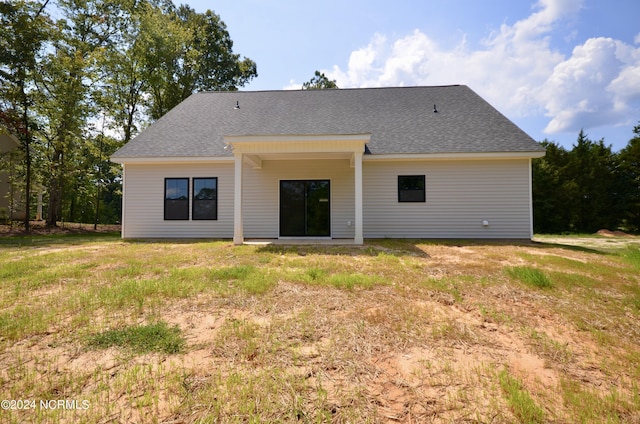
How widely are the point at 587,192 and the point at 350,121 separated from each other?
17272mm

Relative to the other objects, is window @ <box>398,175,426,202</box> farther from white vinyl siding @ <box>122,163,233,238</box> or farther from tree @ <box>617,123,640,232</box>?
tree @ <box>617,123,640,232</box>

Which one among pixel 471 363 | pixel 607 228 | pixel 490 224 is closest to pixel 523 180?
pixel 490 224

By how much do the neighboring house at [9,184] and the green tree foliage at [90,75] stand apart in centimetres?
54

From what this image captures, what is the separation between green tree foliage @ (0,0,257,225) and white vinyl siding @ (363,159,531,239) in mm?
14949

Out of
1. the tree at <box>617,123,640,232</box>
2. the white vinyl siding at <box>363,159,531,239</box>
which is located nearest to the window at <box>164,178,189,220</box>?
the white vinyl siding at <box>363,159,531,239</box>

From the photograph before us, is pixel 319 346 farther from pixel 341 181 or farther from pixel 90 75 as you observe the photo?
pixel 90 75

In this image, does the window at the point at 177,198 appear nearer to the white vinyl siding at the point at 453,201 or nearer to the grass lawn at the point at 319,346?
the grass lawn at the point at 319,346

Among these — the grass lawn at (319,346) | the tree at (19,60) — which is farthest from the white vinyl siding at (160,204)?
the tree at (19,60)

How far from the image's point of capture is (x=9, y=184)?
634 inches

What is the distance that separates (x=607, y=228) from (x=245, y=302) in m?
23.4

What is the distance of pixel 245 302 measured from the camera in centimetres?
368

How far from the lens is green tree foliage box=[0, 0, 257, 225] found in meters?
12.7

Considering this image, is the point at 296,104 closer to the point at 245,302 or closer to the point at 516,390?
the point at 245,302

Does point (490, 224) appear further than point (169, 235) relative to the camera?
No
